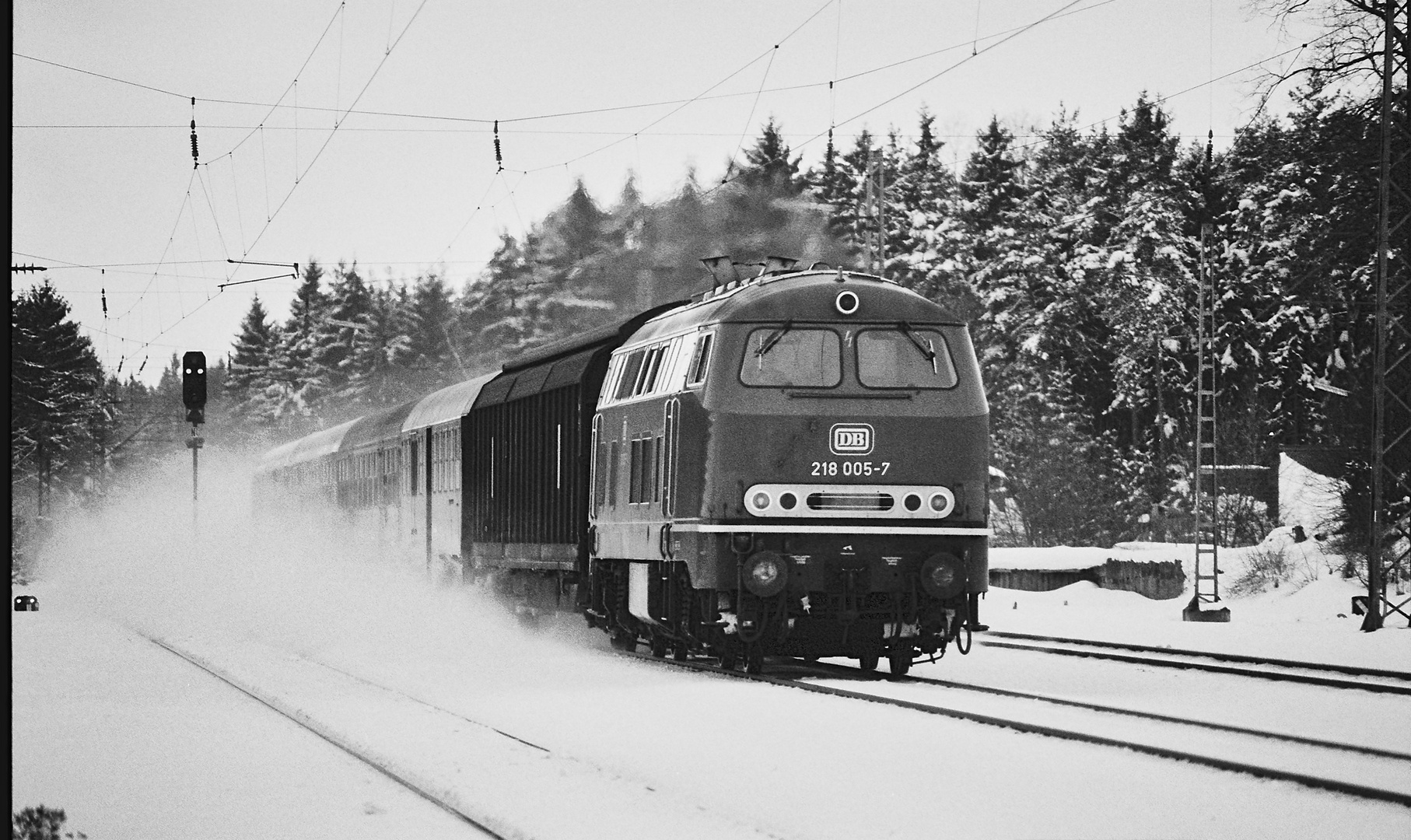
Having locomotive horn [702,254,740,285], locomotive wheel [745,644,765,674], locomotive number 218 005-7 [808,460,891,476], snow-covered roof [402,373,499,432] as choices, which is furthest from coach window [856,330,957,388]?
→ snow-covered roof [402,373,499,432]

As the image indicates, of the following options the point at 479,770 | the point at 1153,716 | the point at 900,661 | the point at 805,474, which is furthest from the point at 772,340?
the point at 479,770

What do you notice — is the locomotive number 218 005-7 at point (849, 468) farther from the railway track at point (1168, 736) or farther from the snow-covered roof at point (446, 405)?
the snow-covered roof at point (446, 405)

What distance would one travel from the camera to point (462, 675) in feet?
52.2

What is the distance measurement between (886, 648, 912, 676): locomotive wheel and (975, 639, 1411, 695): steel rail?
2.93m

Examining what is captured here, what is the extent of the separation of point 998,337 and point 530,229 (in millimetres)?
27106

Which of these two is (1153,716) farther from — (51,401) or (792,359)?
(51,401)

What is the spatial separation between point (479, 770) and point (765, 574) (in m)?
4.68

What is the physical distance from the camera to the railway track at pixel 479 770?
783cm

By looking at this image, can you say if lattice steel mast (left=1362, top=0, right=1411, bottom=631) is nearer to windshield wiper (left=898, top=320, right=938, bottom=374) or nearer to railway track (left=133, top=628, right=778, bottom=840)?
windshield wiper (left=898, top=320, right=938, bottom=374)

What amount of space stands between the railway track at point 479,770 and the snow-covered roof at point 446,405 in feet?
34.8

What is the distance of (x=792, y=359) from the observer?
579 inches

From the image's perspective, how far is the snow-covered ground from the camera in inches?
317

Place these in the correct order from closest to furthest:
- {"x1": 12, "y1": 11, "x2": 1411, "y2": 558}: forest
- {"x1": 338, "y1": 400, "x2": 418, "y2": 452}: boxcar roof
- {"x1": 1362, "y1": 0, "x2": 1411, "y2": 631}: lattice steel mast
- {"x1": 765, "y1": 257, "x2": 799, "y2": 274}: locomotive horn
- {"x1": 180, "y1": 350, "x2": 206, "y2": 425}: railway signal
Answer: {"x1": 765, "y1": 257, "x2": 799, "y2": 274}: locomotive horn < {"x1": 1362, "y1": 0, "x2": 1411, "y2": 631}: lattice steel mast < {"x1": 338, "y1": 400, "x2": 418, "y2": 452}: boxcar roof < {"x1": 180, "y1": 350, "x2": 206, "y2": 425}: railway signal < {"x1": 12, "y1": 11, "x2": 1411, "y2": 558}: forest

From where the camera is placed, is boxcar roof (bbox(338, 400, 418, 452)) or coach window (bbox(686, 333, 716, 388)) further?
boxcar roof (bbox(338, 400, 418, 452))
